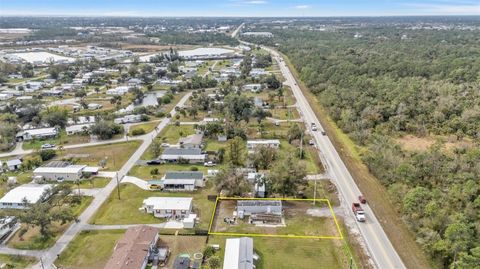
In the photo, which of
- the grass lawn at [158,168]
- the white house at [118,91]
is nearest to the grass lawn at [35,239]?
the grass lawn at [158,168]

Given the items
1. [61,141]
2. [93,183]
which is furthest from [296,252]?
[61,141]

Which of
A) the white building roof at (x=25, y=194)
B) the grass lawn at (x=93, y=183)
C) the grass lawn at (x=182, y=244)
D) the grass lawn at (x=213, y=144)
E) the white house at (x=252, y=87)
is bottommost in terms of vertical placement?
the grass lawn at (x=182, y=244)

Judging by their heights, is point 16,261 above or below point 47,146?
below

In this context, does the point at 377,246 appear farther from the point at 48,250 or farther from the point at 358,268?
the point at 48,250

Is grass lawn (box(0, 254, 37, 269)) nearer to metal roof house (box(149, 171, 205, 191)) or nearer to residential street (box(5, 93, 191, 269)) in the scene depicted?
residential street (box(5, 93, 191, 269))

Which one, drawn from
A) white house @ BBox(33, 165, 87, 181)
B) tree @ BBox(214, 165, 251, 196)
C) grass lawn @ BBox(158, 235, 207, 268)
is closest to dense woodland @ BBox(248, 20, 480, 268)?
tree @ BBox(214, 165, 251, 196)

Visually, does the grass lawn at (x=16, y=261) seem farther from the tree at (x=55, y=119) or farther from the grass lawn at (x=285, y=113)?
the grass lawn at (x=285, y=113)

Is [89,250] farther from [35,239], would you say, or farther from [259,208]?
[259,208]
